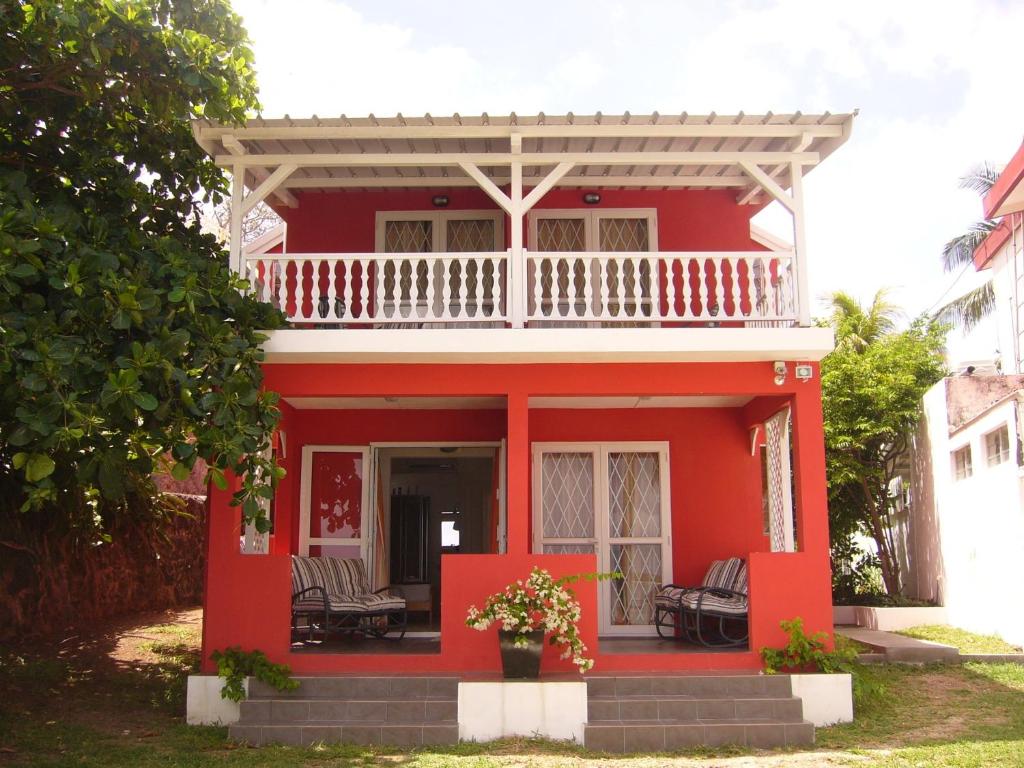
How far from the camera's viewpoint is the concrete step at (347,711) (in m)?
7.50

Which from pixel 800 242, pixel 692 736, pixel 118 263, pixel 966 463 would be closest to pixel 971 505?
pixel 966 463

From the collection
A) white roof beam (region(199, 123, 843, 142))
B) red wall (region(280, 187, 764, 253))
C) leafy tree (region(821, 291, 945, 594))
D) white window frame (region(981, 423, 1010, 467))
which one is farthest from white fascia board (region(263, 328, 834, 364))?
leafy tree (region(821, 291, 945, 594))

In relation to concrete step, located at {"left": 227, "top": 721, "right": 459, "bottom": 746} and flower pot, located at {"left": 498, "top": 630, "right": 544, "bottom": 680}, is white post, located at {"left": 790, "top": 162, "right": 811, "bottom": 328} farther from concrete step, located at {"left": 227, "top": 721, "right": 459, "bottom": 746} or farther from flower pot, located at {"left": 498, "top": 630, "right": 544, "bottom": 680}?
concrete step, located at {"left": 227, "top": 721, "right": 459, "bottom": 746}

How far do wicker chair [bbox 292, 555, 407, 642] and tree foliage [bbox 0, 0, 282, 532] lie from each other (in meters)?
1.50

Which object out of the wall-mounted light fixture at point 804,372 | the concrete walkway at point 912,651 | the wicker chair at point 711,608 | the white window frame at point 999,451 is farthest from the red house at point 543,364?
the white window frame at point 999,451

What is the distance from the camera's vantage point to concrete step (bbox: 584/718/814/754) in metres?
7.18

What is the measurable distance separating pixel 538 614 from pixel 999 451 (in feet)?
18.3

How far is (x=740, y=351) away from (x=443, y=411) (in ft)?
11.5

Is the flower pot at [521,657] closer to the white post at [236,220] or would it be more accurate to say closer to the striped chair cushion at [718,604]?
the striped chair cushion at [718,604]

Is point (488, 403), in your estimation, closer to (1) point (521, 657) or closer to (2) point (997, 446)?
(1) point (521, 657)

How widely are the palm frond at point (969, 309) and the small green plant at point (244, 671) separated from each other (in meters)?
16.7

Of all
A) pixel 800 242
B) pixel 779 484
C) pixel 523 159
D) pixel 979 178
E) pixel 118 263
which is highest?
pixel 979 178

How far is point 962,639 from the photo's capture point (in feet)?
35.3

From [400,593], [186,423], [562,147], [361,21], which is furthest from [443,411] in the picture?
Answer: [361,21]
